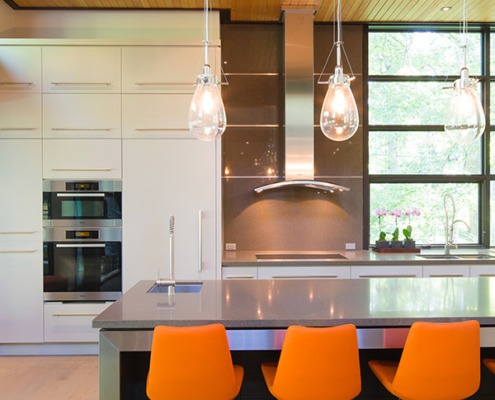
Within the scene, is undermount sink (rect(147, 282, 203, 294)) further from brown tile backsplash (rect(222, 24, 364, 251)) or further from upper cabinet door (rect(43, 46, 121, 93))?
upper cabinet door (rect(43, 46, 121, 93))

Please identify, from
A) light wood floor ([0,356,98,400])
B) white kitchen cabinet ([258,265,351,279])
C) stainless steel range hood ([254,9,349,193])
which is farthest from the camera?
stainless steel range hood ([254,9,349,193])

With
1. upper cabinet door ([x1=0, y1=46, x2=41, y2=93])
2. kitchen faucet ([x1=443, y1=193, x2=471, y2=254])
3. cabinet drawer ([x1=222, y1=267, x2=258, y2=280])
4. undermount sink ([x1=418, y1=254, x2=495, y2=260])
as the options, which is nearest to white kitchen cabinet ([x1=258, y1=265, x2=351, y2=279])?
cabinet drawer ([x1=222, y1=267, x2=258, y2=280])

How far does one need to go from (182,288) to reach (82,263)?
144cm

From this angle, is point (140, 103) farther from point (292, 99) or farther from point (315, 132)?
point (315, 132)

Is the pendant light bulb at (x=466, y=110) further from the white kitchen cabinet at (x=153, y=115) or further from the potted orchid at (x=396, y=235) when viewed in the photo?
the white kitchen cabinet at (x=153, y=115)

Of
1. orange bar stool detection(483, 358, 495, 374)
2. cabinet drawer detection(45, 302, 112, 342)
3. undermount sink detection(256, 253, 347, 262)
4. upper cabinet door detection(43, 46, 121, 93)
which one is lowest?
cabinet drawer detection(45, 302, 112, 342)

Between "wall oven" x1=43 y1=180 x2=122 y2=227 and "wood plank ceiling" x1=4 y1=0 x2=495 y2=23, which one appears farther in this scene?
"wood plank ceiling" x1=4 y1=0 x2=495 y2=23

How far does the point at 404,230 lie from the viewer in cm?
407

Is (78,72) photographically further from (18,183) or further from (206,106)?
(206,106)

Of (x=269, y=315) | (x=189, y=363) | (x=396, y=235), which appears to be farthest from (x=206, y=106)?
(x=396, y=235)

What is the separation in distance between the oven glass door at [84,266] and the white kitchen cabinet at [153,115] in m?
0.97

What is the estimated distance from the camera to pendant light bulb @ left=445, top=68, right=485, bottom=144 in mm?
2250

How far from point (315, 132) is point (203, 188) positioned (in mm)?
1370

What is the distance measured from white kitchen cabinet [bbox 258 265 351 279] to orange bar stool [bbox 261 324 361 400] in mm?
1777
